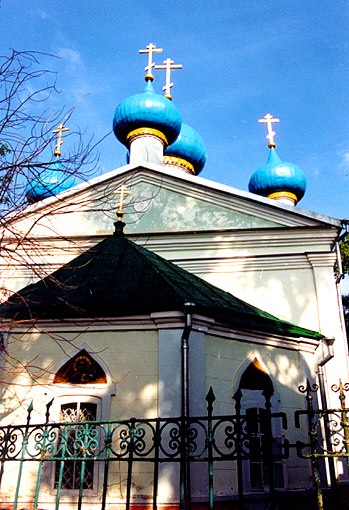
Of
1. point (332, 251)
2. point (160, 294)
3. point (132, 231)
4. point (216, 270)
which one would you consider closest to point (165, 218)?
point (132, 231)

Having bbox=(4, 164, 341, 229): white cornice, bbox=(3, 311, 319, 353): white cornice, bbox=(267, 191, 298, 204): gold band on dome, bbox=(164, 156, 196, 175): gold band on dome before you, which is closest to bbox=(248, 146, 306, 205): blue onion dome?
bbox=(267, 191, 298, 204): gold band on dome

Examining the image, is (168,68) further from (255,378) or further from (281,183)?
(255,378)

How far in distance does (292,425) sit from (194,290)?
203cm

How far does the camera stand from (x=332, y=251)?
29.5 feet

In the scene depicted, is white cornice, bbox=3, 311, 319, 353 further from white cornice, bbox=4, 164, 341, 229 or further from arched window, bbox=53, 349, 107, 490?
white cornice, bbox=4, 164, 341, 229

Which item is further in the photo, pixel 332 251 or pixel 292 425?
pixel 332 251

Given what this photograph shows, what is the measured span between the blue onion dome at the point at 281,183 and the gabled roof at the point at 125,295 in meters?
8.00

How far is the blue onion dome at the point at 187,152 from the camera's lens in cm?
1423

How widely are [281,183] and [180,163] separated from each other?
2867 millimetres

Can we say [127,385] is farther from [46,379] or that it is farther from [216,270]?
[216,270]

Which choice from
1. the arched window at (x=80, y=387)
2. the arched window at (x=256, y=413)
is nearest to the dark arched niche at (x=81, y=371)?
the arched window at (x=80, y=387)

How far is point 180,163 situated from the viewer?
47.0 ft

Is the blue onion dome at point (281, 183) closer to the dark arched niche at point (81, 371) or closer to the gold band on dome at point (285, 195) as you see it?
the gold band on dome at point (285, 195)

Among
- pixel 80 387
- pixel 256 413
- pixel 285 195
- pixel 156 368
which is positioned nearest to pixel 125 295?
pixel 156 368
